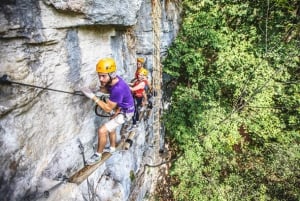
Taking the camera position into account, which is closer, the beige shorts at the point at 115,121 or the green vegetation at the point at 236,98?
the beige shorts at the point at 115,121

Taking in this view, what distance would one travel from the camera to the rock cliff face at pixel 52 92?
261cm

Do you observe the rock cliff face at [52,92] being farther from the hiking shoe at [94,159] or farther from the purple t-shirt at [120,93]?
the purple t-shirt at [120,93]

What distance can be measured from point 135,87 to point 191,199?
491 centimetres

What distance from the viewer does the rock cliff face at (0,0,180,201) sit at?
261 centimetres

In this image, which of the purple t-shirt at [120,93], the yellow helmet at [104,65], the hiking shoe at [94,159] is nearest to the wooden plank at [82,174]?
the hiking shoe at [94,159]

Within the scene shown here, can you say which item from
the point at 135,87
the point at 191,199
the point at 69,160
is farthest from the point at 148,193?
the point at 69,160

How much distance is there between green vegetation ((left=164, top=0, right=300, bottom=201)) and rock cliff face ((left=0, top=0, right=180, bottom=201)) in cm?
357

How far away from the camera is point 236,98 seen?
7.92 meters

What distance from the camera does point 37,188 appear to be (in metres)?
3.09

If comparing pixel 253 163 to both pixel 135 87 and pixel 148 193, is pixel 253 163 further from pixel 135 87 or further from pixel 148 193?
pixel 135 87

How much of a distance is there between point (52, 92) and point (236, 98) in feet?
20.5

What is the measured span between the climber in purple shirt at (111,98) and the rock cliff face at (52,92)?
0.37 m

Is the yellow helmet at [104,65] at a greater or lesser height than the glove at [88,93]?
greater

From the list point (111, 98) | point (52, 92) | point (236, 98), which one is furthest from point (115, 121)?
point (236, 98)
